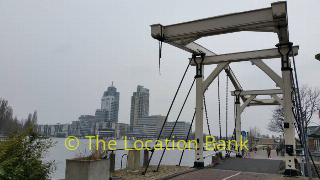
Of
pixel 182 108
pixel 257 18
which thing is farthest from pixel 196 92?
pixel 257 18

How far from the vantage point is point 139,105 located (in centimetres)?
8812

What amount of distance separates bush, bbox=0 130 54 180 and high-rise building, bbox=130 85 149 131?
66.5 metres

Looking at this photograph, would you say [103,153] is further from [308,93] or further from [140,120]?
[140,120]

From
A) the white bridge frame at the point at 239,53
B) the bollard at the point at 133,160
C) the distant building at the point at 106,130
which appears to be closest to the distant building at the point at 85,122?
the distant building at the point at 106,130

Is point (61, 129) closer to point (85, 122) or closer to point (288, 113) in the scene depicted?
point (85, 122)

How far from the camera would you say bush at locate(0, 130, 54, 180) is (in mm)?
7141

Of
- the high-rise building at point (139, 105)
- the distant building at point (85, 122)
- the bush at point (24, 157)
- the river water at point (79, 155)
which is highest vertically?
the high-rise building at point (139, 105)

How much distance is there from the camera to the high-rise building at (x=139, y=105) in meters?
77.0

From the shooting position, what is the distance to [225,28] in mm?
12961

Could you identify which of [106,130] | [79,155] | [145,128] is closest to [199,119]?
[79,155]

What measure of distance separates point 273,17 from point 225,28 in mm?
2042

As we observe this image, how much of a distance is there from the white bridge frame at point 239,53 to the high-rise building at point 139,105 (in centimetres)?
5896

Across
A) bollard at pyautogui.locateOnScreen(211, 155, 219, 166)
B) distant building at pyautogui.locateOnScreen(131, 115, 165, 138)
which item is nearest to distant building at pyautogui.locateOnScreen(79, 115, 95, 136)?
distant building at pyautogui.locateOnScreen(131, 115, 165, 138)

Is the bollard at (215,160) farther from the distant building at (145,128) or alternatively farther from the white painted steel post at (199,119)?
the distant building at (145,128)
